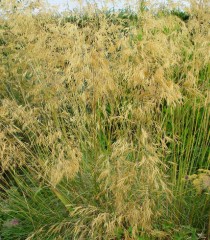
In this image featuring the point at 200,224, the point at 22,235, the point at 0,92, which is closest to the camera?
the point at 200,224

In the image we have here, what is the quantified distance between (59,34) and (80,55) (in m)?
0.58

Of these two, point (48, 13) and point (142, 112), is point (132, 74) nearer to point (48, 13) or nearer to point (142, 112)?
point (142, 112)

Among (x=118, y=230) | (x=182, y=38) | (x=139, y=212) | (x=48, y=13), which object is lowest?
(x=118, y=230)

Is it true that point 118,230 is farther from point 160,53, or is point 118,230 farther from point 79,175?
point 160,53

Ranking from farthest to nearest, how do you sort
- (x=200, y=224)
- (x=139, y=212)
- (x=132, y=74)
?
1. (x=200, y=224)
2. (x=132, y=74)
3. (x=139, y=212)

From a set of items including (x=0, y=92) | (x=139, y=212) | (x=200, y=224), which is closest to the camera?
(x=139, y=212)

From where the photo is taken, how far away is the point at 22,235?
3.82m

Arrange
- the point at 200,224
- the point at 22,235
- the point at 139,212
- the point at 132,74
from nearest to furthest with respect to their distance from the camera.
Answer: the point at 139,212
the point at 132,74
the point at 200,224
the point at 22,235

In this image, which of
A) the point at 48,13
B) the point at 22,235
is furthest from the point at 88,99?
the point at 22,235

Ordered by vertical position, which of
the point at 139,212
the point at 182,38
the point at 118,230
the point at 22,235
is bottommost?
the point at 22,235

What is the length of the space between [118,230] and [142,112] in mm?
829

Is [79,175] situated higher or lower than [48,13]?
lower

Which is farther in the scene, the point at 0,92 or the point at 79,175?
the point at 0,92

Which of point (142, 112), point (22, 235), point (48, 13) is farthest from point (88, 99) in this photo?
point (22, 235)
